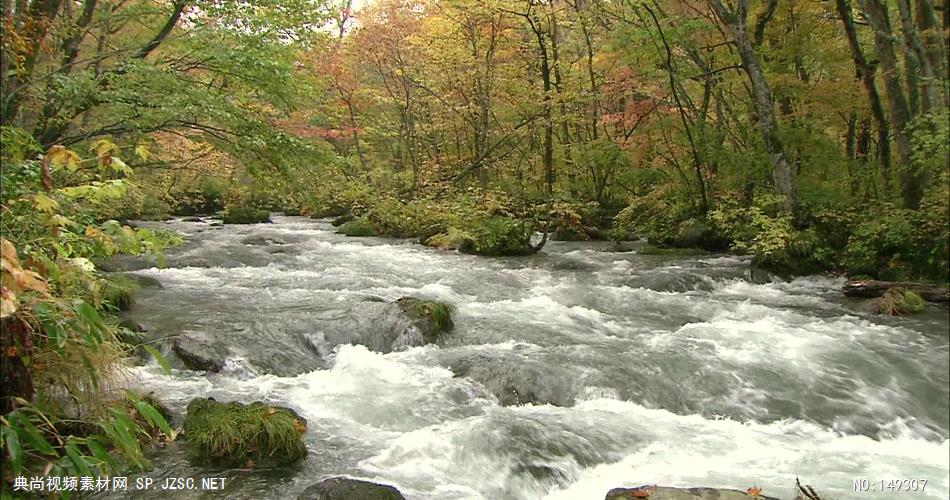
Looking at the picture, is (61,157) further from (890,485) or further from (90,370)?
(890,485)

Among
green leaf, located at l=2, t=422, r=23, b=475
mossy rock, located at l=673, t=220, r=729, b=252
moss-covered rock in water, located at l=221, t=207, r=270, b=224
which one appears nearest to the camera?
green leaf, located at l=2, t=422, r=23, b=475

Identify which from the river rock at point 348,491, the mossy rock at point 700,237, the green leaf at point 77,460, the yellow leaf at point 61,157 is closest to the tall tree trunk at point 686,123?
the mossy rock at point 700,237

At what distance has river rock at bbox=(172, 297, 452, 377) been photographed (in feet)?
23.8

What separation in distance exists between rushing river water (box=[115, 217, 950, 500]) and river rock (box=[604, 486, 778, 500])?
1.68 ft

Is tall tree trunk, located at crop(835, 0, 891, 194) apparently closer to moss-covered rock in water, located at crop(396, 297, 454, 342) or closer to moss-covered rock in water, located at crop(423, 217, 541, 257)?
moss-covered rock in water, located at crop(423, 217, 541, 257)

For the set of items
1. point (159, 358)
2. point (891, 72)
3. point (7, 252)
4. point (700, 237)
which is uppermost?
point (891, 72)

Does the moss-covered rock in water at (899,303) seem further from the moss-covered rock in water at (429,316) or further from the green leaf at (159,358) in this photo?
the green leaf at (159,358)

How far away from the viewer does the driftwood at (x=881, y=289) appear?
6.50m

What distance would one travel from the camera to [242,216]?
26.0 m

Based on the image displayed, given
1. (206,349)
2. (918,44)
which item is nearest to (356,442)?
(206,349)

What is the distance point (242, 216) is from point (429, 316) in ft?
65.7

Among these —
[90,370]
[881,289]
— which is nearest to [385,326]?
[90,370]

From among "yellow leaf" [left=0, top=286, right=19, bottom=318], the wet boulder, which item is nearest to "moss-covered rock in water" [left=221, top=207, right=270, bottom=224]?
the wet boulder

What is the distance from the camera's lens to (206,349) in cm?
722
